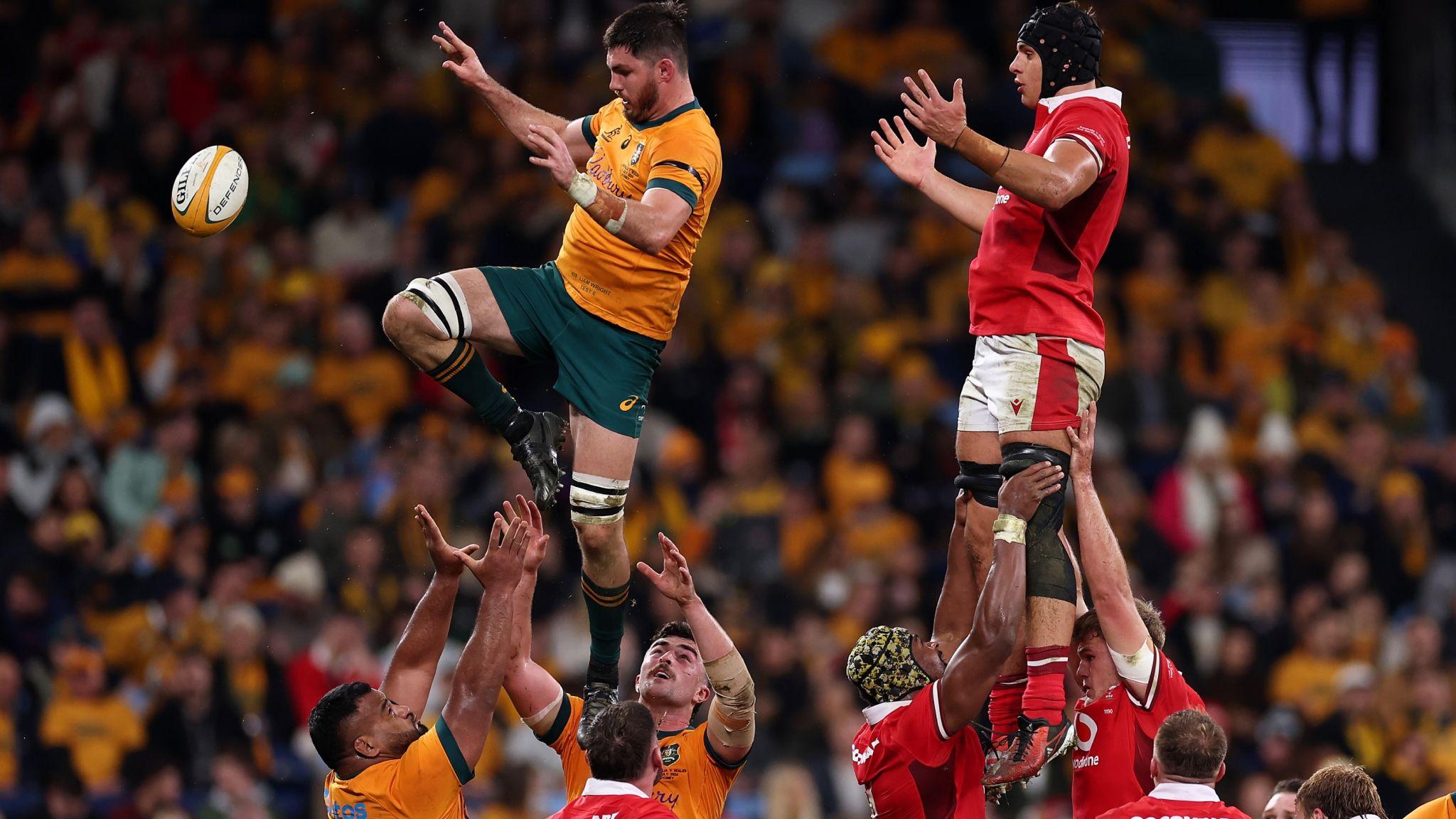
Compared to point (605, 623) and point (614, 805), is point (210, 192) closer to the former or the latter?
point (605, 623)

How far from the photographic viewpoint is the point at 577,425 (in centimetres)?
833

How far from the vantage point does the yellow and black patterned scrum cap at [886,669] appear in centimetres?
825

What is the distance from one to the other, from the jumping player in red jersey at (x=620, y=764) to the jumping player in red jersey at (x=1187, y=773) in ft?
5.60

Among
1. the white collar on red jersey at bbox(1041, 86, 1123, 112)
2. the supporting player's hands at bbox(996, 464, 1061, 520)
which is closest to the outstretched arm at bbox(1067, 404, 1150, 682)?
the supporting player's hands at bbox(996, 464, 1061, 520)

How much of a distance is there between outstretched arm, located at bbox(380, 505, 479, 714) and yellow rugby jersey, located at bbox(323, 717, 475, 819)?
386 mm

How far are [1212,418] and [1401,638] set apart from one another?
236 centimetres

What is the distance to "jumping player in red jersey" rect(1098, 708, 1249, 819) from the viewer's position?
6.80 metres

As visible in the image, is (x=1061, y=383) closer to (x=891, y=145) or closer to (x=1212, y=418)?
(x=891, y=145)

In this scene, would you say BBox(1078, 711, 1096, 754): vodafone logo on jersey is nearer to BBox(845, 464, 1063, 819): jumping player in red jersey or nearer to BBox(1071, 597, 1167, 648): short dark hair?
BBox(1071, 597, 1167, 648): short dark hair

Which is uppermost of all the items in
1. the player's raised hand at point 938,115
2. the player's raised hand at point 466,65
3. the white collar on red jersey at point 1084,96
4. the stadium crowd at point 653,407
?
the player's raised hand at point 466,65

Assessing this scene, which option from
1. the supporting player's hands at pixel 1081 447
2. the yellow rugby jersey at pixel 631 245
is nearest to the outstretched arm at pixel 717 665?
the yellow rugby jersey at pixel 631 245

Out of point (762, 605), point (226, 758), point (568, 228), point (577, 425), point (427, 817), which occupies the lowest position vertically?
point (762, 605)

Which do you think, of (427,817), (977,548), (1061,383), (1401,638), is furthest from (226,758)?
(1401,638)

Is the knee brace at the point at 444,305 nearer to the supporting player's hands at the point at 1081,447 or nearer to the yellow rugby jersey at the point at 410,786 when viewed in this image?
the yellow rugby jersey at the point at 410,786
